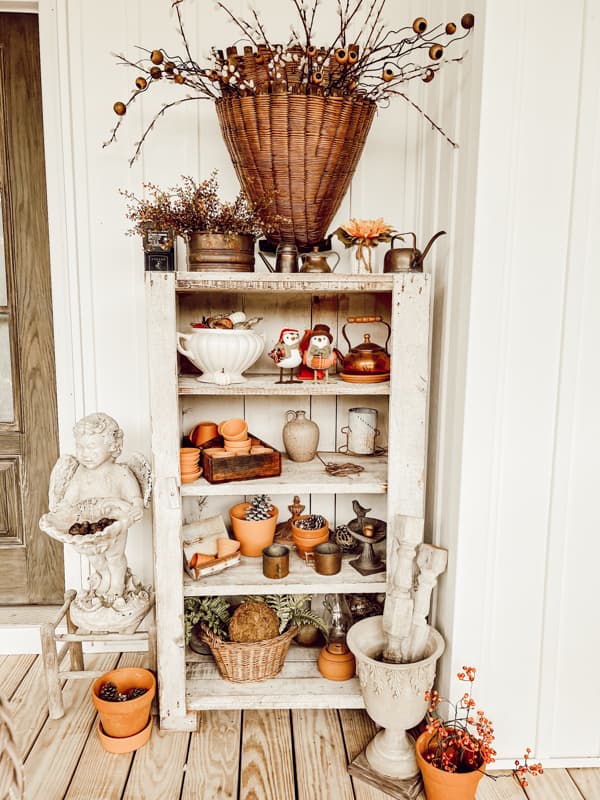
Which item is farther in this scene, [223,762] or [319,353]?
[319,353]

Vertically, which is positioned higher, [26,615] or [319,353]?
[319,353]

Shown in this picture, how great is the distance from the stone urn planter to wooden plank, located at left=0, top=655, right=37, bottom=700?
1.26 meters

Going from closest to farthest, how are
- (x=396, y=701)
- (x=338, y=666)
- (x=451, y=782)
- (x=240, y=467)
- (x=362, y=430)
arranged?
(x=451, y=782)
(x=396, y=701)
(x=240, y=467)
(x=338, y=666)
(x=362, y=430)

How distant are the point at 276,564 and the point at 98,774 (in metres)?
0.78

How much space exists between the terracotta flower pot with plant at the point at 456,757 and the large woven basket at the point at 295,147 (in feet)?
4.66

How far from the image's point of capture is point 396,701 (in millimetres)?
1715

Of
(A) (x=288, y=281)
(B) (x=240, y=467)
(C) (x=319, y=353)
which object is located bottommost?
(B) (x=240, y=467)

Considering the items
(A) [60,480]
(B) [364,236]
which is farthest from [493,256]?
(A) [60,480]

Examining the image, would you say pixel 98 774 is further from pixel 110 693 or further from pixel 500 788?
pixel 500 788

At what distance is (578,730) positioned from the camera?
5.94 feet

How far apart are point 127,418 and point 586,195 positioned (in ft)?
5.52

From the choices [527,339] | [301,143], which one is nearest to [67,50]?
[301,143]

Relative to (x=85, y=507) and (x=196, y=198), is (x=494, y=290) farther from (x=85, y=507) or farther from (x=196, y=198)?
(x=85, y=507)

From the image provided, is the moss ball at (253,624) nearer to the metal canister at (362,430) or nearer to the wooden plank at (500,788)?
the metal canister at (362,430)
